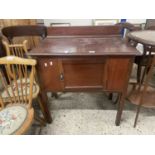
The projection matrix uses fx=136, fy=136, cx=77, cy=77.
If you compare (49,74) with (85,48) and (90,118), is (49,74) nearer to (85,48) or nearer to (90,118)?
(85,48)

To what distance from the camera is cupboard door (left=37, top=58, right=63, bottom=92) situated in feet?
3.87

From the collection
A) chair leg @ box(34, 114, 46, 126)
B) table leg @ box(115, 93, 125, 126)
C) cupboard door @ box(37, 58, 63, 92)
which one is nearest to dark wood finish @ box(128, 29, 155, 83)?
table leg @ box(115, 93, 125, 126)

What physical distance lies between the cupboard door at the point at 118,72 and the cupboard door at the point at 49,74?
1.50 ft

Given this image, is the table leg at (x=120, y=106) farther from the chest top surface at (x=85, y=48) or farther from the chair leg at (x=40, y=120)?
the chair leg at (x=40, y=120)

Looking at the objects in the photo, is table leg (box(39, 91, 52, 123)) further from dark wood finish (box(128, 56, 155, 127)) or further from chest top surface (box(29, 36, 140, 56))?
dark wood finish (box(128, 56, 155, 127))

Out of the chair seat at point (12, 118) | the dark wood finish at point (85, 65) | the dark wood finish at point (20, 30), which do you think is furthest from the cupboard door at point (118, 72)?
the dark wood finish at point (20, 30)

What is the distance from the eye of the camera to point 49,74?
125 cm

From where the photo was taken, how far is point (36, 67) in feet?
3.96

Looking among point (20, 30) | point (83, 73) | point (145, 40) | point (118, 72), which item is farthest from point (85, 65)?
point (20, 30)

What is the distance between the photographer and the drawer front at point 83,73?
1.19 meters
